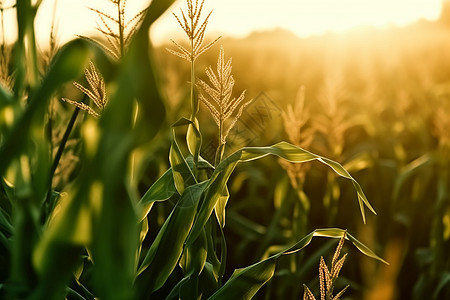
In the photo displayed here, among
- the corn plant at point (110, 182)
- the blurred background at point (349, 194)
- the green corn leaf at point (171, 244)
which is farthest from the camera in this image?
the blurred background at point (349, 194)

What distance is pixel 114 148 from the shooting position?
55 centimetres

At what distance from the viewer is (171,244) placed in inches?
38.3

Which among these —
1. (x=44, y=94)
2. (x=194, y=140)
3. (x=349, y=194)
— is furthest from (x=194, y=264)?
(x=349, y=194)

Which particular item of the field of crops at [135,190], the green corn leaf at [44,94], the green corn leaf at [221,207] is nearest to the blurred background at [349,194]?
the field of crops at [135,190]

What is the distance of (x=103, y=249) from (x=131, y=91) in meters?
0.15

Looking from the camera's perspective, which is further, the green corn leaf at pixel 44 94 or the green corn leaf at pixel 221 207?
the green corn leaf at pixel 221 207

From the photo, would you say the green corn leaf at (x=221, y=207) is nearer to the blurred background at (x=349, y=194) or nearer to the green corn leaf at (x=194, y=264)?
the green corn leaf at (x=194, y=264)

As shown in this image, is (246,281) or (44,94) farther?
(246,281)

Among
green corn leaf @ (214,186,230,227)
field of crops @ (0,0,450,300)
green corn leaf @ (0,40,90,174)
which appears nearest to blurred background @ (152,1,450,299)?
field of crops @ (0,0,450,300)

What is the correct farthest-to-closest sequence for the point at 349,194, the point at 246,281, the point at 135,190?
the point at 349,194, the point at 246,281, the point at 135,190

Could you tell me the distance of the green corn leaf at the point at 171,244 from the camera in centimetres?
96

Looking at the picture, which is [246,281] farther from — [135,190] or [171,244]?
[135,190]

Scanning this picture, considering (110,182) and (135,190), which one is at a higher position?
(110,182)

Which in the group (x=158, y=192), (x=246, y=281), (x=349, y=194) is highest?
(x=158, y=192)
